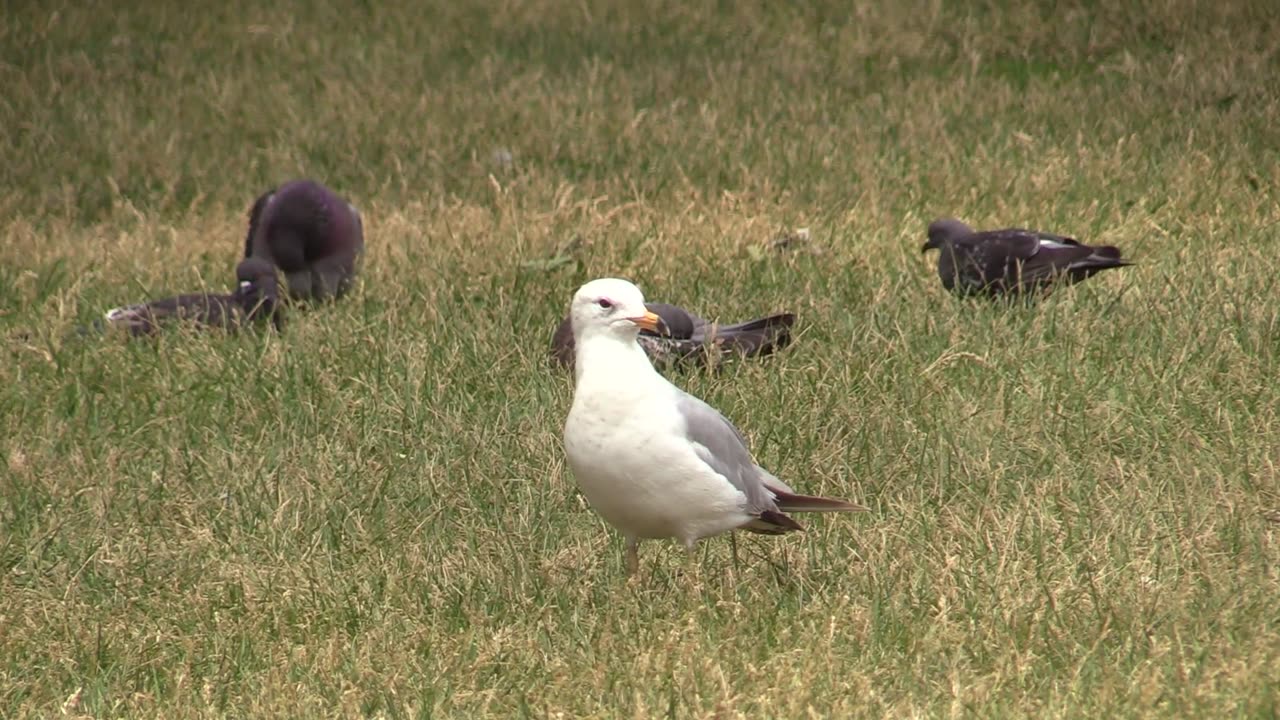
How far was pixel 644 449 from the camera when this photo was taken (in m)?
4.30

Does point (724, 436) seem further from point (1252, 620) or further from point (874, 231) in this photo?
point (874, 231)

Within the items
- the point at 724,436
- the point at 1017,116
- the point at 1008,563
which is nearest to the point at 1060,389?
the point at 1008,563

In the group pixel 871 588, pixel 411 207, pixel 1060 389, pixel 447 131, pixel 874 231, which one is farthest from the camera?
pixel 447 131

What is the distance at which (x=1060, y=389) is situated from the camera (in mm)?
5957

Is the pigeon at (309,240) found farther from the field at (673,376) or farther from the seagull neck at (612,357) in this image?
the seagull neck at (612,357)

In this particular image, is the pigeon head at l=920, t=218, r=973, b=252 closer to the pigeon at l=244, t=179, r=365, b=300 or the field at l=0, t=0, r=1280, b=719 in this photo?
the field at l=0, t=0, r=1280, b=719

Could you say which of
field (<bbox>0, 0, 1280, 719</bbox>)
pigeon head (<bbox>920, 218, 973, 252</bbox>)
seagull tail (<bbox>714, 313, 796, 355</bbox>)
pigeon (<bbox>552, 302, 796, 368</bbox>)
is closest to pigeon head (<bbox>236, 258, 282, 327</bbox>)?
field (<bbox>0, 0, 1280, 719</bbox>)

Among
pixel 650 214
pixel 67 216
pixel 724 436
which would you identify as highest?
pixel 724 436

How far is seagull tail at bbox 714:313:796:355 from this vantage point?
6.44 m

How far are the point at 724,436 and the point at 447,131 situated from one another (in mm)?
6525

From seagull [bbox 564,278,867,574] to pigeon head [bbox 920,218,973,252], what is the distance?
2.97 m

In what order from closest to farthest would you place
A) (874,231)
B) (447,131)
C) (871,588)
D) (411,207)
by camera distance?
(871,588) → (874,231) → (411,207) → (447,131)

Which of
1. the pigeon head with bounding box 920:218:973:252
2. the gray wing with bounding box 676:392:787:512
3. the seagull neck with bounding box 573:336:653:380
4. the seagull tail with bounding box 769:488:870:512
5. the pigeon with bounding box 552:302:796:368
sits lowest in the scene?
the pigeon with bounding box 552:302:796:368

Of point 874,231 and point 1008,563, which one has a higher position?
point 1008,563
